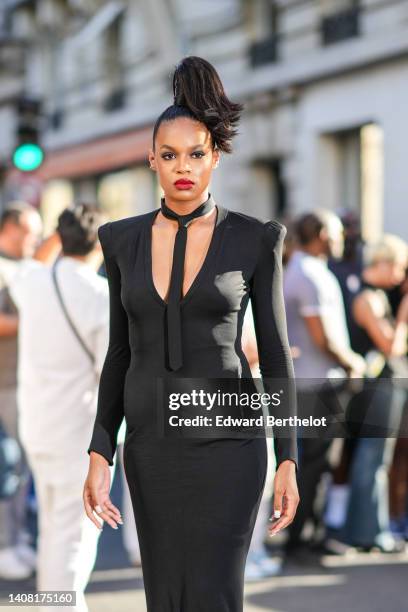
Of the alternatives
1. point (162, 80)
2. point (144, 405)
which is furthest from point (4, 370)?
point (162, 80)

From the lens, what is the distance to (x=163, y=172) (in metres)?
3.15

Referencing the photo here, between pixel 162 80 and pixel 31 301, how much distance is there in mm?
17717

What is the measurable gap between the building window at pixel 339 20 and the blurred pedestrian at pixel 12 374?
→ 11.0 m

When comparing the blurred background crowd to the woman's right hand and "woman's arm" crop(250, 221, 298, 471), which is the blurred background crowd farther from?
the woman's right hand

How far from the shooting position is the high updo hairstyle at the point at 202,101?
10.3 feet

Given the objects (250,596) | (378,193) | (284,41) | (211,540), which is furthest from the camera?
(284,41)

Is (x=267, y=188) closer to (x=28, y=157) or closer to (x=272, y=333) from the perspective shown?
(x=28, y=157)

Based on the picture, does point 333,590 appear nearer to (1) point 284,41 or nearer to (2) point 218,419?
(2) point 218,419

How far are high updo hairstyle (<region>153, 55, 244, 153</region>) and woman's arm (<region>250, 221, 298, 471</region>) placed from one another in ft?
0.94

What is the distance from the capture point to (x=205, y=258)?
314 centimetres

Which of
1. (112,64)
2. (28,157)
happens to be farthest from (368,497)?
(112,64)

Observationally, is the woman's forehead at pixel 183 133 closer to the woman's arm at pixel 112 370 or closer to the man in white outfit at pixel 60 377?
the woman's arm at pixel 112 370

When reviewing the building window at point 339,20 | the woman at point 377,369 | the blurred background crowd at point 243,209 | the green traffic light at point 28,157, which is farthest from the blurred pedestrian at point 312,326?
the building window at point 339,20

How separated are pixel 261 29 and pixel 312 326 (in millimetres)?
13811
